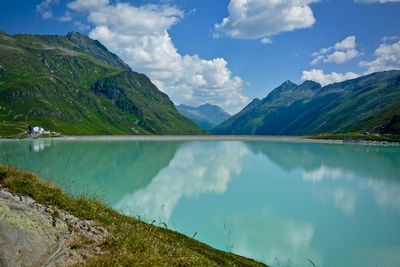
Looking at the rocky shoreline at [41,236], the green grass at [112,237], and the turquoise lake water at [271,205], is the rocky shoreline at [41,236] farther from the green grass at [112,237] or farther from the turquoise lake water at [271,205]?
the turquoise lake water at [271,205]

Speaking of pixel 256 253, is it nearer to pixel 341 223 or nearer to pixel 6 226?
pixel 341 223

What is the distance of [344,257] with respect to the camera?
3017cm

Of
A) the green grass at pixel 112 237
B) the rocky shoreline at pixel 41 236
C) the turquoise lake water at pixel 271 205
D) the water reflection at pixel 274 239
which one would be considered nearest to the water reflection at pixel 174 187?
the turquoise lake water at pixel 271 205

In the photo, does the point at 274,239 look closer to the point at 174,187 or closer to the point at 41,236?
the point at 41,236

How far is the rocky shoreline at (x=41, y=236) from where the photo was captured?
29.7 feet

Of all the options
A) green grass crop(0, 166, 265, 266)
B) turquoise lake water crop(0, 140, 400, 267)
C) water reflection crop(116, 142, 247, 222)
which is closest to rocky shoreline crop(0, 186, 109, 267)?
green grass crop(0, 166, 265, 266)

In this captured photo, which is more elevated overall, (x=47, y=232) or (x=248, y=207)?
(x=47, y=232)

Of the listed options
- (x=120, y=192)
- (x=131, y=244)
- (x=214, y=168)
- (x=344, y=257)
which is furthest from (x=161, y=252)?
(x=214, y=168)

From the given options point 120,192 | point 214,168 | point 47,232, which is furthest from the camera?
point 214,168

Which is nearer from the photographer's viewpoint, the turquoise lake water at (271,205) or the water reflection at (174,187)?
the turquoise lake water at (271,205)

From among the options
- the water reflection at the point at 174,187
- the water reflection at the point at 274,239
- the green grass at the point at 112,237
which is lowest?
the water reflection at the point at 174,187

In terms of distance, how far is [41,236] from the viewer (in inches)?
387

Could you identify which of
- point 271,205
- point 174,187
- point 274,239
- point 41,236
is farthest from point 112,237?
point 174,187

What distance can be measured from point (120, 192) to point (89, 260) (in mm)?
49787
